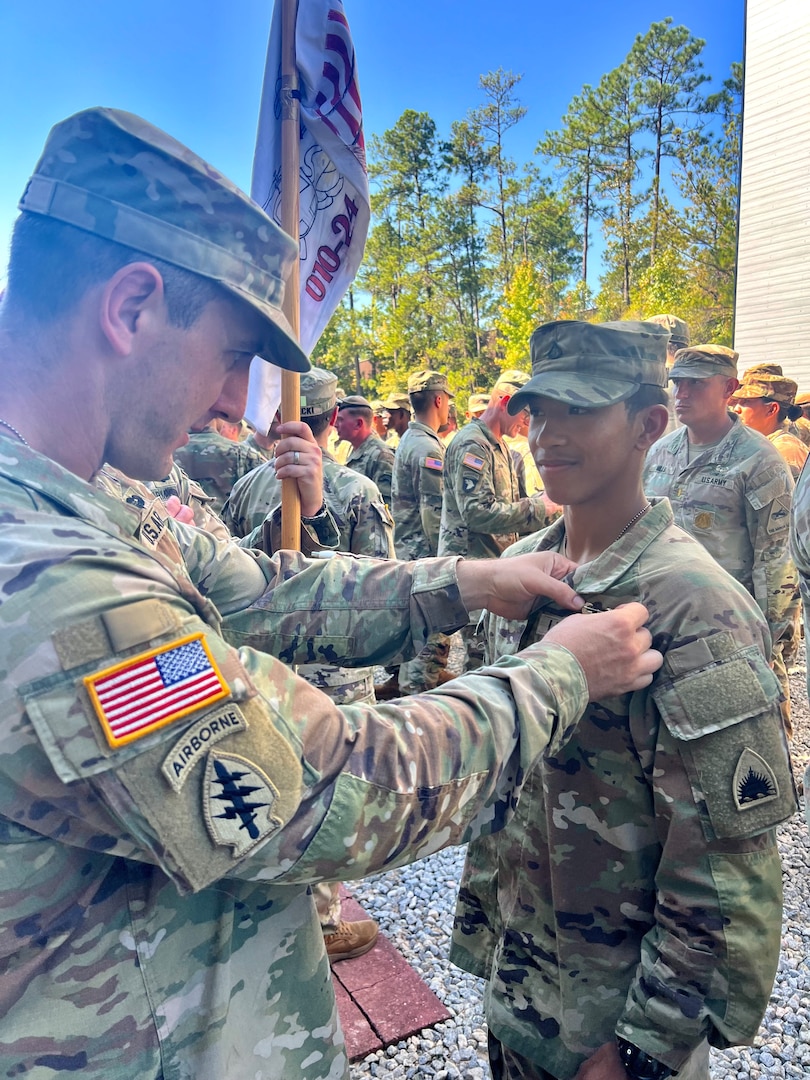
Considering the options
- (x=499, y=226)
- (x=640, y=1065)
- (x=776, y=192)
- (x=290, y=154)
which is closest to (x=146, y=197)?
(x=290, y=154)

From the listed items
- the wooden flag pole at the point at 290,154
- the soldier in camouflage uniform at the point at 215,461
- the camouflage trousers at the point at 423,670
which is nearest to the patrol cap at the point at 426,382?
the soldier in camouflage uniform at the point at 215,461

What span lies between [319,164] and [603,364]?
1.53 metres

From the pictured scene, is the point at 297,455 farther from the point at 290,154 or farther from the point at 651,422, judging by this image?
the point at 651,422

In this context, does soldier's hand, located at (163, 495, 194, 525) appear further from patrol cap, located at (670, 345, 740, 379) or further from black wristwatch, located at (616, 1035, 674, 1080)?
patrol cap, located at (670, 345, 740, 379)

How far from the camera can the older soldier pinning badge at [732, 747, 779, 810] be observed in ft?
5.04

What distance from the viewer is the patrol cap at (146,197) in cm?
121

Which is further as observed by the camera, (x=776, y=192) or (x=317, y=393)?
(x=776, y=192)

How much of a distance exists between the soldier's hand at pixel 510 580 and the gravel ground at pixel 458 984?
2010 mm

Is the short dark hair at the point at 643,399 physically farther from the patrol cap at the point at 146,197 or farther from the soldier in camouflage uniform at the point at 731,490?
the soldier in camouflage uniform at the point at 731,490

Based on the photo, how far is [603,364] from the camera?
201cm

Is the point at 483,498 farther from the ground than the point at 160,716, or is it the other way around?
the point at 483,498

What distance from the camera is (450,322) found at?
40.2 meters

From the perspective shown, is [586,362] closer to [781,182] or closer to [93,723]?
[93,723]

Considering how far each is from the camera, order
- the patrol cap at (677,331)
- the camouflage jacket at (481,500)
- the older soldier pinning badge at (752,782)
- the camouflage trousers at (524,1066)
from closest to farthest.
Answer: the older soldier pinning badge at (752,782) → the camouflage trousers at (524,1066) → the camouflage jacket at (481,500) → the patrol cap at (677,331)
